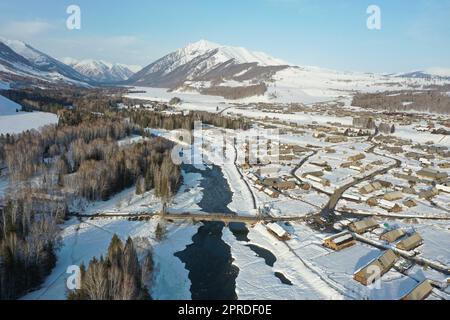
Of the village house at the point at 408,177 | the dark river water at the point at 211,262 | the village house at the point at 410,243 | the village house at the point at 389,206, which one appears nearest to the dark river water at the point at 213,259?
the dark river water at the point at 211,262

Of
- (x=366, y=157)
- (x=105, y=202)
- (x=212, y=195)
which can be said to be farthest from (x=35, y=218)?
(x=366, y=157)

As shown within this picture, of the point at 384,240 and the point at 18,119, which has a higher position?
the point at 18,119

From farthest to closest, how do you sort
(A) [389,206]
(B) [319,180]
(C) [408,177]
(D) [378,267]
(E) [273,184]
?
(C) [408,177], (B) [319,180], (E) [273,184], (A) [389,206], (D) [378,267]

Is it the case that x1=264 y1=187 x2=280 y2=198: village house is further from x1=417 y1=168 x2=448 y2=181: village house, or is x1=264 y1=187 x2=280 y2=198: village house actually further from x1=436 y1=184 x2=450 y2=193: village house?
x1=417 y1=168 x2=448 y2=181: village house

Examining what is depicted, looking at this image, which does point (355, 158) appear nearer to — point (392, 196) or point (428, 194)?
point (428, 194)

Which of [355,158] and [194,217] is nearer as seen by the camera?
[194,217]

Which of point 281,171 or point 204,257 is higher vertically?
point 281,171

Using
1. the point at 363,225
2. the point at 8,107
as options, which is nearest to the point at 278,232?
the point at 363,225

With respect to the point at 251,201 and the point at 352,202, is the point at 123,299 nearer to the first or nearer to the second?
the point at 251,201
